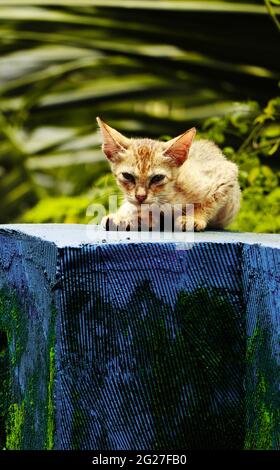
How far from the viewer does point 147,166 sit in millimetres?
3109

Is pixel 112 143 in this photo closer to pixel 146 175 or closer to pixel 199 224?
pixel 146 175

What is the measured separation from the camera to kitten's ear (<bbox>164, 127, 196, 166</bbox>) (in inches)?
121

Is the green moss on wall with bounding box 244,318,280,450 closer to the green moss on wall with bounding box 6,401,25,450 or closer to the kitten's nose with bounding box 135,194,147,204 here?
the green moss on wall with bounding box 6,401,25,450

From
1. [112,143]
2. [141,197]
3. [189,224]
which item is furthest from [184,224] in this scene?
[112,143]

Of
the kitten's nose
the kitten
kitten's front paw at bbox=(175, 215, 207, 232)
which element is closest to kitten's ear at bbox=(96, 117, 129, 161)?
the kitten

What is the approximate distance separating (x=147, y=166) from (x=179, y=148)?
0.41 ft

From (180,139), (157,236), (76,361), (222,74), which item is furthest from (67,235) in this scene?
(222,74)

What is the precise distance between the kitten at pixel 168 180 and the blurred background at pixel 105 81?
4.51ft

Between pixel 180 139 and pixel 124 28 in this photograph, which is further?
pixel 124 28

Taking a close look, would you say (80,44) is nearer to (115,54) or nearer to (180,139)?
(115,54)

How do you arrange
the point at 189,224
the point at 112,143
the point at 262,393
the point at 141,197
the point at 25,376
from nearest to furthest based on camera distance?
1. the point at 262,393
2. the point at 25,376
3. the point at 189,224
4. the point at 141,197
5. the point at 112,143

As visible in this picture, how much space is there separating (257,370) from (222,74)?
3071 mm

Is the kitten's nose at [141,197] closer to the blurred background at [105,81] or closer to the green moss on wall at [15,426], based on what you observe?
the green moss on wall at [15,426]

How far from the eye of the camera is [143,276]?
7.72 feet
